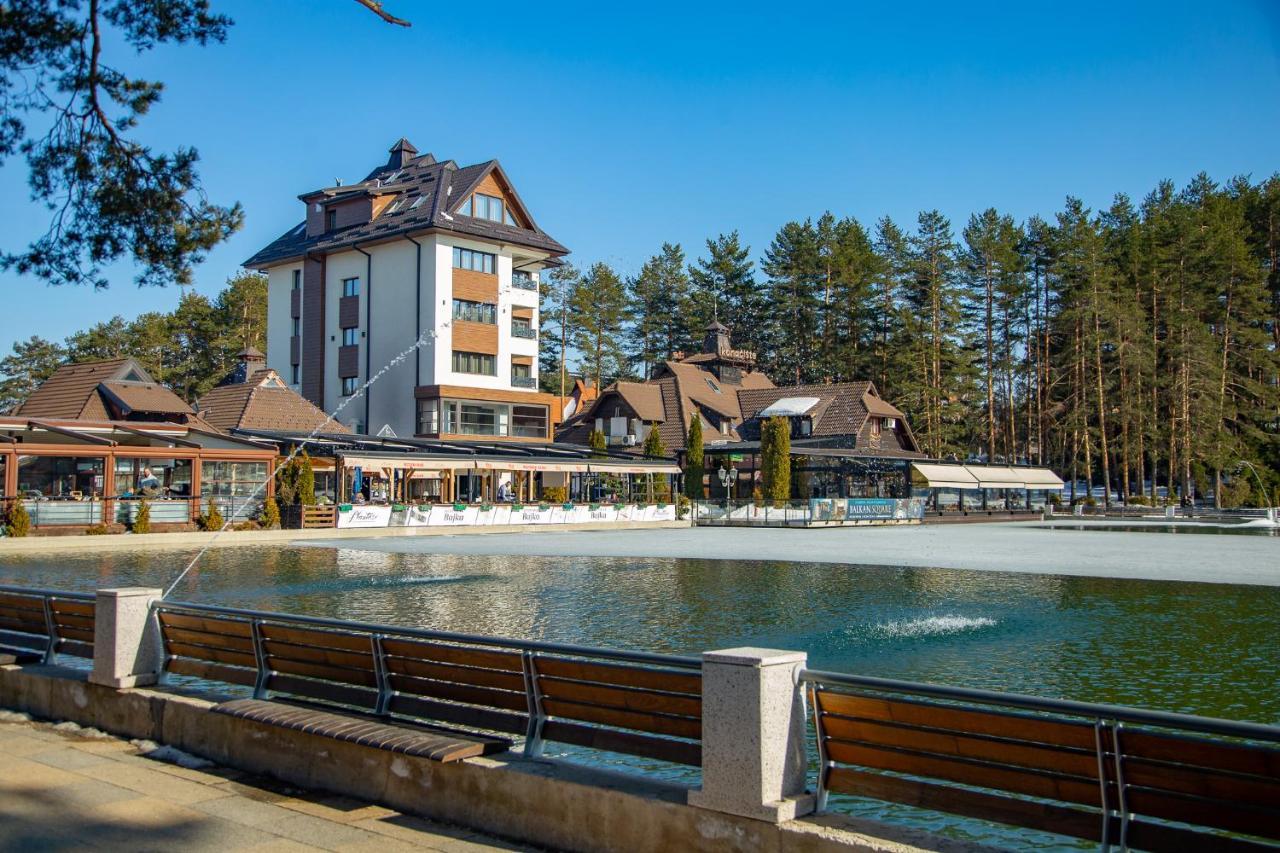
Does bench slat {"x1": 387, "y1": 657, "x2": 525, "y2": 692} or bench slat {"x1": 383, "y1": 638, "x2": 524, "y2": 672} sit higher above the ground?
bench slat {"x1": 383, "y1": 638, "x2": 524, "y2": 672}

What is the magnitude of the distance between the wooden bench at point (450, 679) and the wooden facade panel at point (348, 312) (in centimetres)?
5530

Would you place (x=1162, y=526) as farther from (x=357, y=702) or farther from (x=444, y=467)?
(x=357, y=702)

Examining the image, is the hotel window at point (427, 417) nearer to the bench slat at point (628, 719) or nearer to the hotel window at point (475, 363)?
the hotel window at point (475, 363)

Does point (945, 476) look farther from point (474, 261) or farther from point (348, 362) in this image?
point (348, 362)

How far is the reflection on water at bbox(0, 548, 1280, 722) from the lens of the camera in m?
13.1

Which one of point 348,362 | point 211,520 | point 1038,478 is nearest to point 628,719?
point 211,520

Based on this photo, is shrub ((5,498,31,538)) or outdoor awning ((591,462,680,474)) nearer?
shrub ((5,498,31,538))

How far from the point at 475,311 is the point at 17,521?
1208 inches

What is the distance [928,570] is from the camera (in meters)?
27.3

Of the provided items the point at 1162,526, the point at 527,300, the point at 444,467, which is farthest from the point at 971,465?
the point at 444,467

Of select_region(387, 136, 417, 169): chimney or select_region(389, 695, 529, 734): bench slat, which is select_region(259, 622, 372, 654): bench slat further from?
select_region(387, 136, 417, 169): chimney

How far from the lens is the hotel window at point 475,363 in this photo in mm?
58594

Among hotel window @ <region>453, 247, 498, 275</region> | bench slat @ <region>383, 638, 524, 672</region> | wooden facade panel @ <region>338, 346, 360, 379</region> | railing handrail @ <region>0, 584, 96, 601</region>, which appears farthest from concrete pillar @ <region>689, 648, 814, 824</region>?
wooden facade panel @ <region>338, 346, 360, 379</region>

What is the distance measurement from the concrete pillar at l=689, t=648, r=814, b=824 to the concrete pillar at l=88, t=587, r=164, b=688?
5430mm
